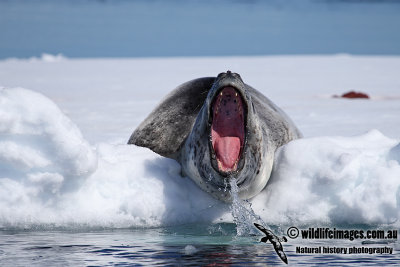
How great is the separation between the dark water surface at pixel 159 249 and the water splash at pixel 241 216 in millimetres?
69

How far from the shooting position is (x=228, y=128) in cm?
472

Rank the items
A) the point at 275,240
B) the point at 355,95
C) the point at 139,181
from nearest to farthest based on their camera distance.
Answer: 1. the point at 275,240
2. the point at 139,181
3. the point at 355,95

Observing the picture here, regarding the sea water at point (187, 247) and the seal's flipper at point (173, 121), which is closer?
the sea water at point (187, 247)

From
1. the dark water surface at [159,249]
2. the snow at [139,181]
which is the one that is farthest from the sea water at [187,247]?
the snow at [139,181]

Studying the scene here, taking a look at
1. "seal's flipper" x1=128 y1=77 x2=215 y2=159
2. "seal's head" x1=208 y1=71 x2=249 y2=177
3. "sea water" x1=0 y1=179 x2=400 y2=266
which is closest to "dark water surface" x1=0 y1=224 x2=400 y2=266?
"sea water" x1=0 y1=179 x2=400 y2=266

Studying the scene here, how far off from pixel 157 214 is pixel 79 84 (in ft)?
37.7

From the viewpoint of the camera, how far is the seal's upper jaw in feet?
15.1

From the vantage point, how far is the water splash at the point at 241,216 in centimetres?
452

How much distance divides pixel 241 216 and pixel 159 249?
775 millimetres

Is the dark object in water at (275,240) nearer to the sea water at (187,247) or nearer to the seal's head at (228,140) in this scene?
the sea water at (187,247)

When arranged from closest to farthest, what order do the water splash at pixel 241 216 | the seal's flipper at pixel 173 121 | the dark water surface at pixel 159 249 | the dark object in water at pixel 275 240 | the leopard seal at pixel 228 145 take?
the dark water surface at pixel 159 249 < the dark object in water at pixel 275 240 < the water splash at pixel 241 216 < the leopard seal at pixel 228 145 < the seal's flipper at pixel 173 121

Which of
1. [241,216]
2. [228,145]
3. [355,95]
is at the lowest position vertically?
[241,216]

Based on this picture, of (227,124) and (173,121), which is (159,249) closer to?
(227,124)

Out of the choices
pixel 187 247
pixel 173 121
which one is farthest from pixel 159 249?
pixel 173 121
